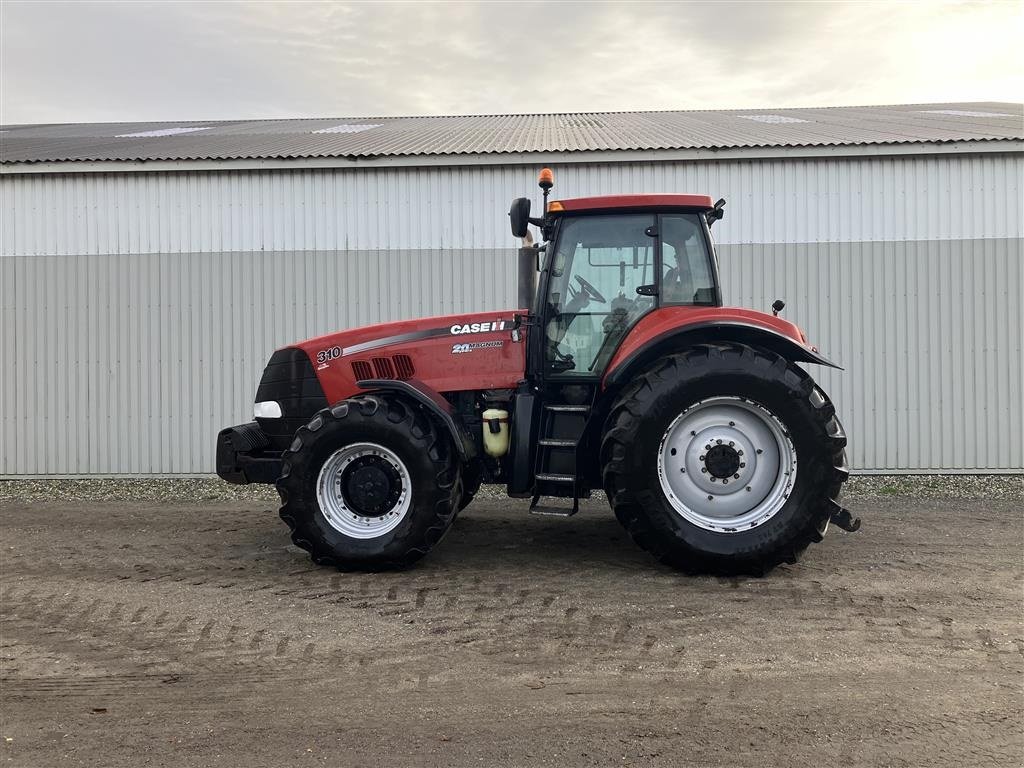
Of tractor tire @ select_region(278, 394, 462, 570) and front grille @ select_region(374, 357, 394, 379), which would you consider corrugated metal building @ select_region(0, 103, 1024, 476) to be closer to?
front grille @ select_region(374, 357, 394, 379)

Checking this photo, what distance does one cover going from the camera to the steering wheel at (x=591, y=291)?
5809 millimetres

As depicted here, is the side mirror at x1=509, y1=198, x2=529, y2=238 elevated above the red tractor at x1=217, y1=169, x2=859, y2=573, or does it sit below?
above

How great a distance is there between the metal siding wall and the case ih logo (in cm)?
401

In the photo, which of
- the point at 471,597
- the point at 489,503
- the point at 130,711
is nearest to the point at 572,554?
the point at 471,597

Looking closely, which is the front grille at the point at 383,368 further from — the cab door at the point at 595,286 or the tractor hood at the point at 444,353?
the cab door at the point at 595,286

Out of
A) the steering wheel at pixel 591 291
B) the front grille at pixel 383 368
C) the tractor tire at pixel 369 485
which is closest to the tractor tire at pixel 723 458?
the steering wheel at pixel 591 291

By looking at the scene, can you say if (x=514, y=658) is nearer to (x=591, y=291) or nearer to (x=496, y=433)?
(x=496, y=433)

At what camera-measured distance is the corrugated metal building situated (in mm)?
9672

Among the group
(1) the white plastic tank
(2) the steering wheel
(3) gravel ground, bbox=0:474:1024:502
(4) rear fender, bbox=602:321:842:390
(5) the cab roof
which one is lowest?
(3) gravel ground, bbox=0:474:1024:502

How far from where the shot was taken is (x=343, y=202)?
10.2 m

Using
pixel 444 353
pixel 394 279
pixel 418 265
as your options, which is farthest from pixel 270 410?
pixel 418 265

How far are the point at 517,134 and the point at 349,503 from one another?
7.92 meters

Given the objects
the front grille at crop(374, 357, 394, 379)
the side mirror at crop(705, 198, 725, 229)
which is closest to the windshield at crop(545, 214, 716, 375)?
the side mirror at crop(705, 198, 725, 229)

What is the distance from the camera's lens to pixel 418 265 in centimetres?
1011
